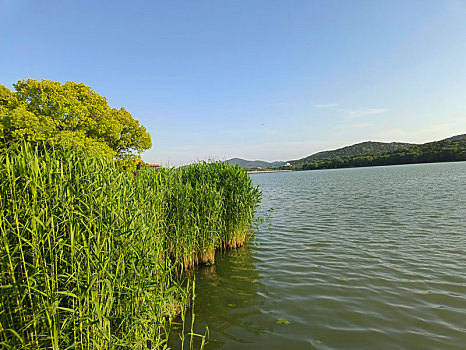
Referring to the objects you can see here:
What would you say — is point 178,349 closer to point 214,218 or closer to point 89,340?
point 89,340

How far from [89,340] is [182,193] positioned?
17.0 ft

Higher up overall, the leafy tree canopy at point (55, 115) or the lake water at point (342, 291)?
the leafy tree canopy at point (55, 115)

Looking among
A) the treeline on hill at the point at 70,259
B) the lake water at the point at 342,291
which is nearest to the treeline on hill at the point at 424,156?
the lake water at the point at 342,291

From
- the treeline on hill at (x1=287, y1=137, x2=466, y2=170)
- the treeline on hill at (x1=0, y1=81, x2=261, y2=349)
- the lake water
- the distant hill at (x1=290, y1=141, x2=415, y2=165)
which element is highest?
the distant hill at (x1=290, y1=141, x2=415, y2=165)

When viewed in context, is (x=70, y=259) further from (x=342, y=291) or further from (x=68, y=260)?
(x=342, y=291)

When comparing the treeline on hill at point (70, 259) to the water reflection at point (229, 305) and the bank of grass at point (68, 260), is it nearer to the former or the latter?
the bank of grass at point (68, 260)

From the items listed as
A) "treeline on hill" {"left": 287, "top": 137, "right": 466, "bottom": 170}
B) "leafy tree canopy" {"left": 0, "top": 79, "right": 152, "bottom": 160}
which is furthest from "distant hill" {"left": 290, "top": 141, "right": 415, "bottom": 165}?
"leafy tree canopy" {"left": 0, "top": 79, "right": 152, "bottom": 160}

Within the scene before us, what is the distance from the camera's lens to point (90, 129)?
22969 millimetres

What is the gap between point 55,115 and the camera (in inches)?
818

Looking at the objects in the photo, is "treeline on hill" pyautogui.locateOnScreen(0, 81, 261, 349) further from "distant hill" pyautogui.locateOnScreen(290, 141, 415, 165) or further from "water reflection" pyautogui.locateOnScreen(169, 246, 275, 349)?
"distant hill" pyautogui.locateOnScreen(290, 141, 415, 165)

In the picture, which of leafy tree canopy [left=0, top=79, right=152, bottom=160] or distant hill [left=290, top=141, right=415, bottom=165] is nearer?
leafy tree canopy [left=0, top=79, right=152, bottom=160]

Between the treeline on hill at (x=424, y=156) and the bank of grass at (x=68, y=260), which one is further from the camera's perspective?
the treeline on hill at (x=424, y=156)

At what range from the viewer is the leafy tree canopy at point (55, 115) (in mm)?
18609

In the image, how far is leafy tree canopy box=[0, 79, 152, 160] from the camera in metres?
18.6
